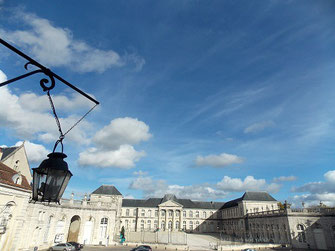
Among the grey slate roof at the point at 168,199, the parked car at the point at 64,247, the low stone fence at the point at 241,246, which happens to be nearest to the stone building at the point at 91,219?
the parked car at the point at 64,247

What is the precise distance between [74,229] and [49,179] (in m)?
34.4

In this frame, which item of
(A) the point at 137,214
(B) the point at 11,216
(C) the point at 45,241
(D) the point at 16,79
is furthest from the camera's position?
(A) the point at 137,214

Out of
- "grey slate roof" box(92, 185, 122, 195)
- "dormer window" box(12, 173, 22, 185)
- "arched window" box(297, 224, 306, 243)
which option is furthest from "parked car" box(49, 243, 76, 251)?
"arched window" box(297, 224, 306, 243)

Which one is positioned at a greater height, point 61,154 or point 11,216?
point 61,154

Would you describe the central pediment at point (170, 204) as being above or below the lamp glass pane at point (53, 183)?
above

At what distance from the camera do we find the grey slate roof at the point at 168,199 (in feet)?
241

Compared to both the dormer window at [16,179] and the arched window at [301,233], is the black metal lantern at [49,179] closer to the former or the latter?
the dormer window at [16,179]

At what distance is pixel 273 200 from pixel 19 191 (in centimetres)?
6261

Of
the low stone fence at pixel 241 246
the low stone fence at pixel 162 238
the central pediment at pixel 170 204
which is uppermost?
the central pediment at pixel 170 204

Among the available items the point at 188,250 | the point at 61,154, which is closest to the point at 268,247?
the point at 188,250

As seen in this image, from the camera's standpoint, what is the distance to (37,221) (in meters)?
24.4

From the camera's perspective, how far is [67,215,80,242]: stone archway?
103ft

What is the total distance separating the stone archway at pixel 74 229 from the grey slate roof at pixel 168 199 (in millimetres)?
43105

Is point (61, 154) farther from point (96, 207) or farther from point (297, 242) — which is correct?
point (297, 242)
